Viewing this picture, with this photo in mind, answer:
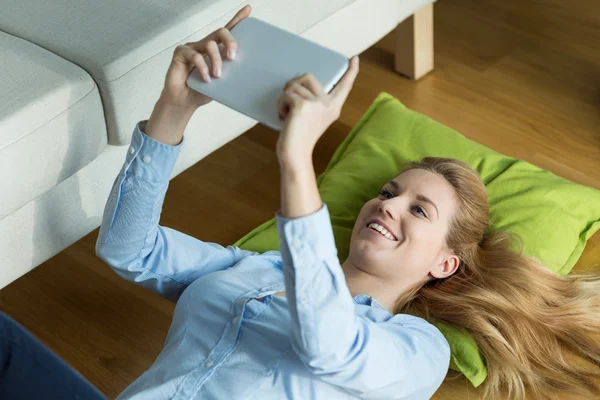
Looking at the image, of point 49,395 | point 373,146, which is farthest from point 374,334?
point 373,146

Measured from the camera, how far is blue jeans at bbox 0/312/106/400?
135 cm

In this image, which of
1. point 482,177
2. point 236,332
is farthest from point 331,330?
point 482,177

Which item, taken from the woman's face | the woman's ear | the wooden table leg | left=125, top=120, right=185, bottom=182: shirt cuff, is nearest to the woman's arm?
left=125, top=120, right=185, bottom=182: shirt cuff

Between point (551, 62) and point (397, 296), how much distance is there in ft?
3.98

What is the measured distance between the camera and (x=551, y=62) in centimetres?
246

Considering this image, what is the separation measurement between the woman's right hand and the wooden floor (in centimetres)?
63

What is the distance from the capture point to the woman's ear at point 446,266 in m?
1.54

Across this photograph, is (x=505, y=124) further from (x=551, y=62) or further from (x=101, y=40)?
(x=101, y=40)

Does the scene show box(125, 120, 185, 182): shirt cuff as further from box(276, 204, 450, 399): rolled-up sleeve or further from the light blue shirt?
box(276, 204, 450, 399): rolled-up sleeve

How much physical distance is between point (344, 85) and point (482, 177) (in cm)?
80

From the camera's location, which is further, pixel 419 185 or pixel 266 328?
pixel 419 185

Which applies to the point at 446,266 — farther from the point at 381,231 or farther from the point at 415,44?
the point at 415,44

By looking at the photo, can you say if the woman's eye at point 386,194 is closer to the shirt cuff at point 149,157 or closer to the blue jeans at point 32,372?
the shirt cuff at point 149,157

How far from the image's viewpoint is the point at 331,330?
3.69ft
